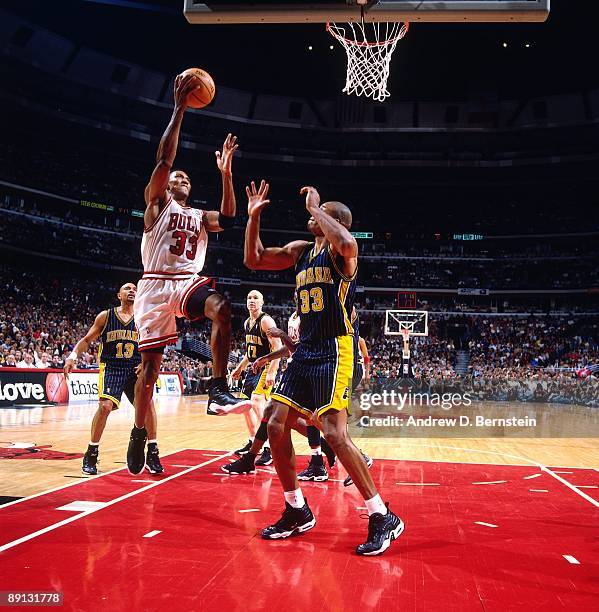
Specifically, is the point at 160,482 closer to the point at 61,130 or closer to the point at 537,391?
the point at 537,391

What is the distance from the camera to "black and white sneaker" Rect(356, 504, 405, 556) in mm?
3752

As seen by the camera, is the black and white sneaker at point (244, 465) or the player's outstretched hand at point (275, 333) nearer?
the black and white sneaker at point (244, 465)

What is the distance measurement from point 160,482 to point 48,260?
86.3ft

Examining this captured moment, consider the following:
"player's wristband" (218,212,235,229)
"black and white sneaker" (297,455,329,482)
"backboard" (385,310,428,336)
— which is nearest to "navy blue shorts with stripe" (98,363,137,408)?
"black and white sneaker" (297,455,329,482)

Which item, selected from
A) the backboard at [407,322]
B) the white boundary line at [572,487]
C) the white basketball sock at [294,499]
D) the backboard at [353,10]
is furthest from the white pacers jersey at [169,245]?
the backboard at [407,322]

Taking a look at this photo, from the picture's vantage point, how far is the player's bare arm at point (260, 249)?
4.61m

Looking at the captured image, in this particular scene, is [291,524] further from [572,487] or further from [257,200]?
[572,487]

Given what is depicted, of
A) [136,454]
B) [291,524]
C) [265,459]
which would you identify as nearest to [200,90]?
[136,454]

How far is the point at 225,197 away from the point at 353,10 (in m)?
1.85

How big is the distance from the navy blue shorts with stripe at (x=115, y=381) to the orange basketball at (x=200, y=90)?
3.47 metres

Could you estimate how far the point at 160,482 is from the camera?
6.11 m

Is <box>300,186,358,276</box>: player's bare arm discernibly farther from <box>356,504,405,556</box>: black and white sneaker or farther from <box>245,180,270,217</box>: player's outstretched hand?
<box>356,504,405,556</box>: black and white sneaker

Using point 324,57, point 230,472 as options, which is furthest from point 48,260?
point 230,472

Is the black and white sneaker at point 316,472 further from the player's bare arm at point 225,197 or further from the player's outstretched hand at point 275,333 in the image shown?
the player's bare arm at point 225,197
